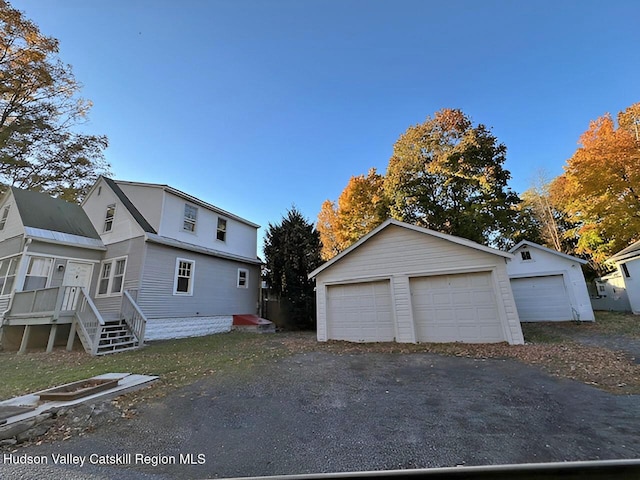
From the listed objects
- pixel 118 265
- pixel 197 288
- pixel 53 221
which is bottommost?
pixel 197 288

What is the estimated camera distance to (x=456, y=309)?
28.9 feet

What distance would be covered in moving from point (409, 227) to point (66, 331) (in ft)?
43.3

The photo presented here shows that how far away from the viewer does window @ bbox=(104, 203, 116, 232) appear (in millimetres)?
12469

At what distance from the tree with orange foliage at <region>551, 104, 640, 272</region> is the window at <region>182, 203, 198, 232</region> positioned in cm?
1972

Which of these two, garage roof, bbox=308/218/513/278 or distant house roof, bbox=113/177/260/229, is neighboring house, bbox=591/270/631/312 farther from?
distant house roof, bbox=113/177/260/229

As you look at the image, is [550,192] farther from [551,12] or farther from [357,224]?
[551,12]

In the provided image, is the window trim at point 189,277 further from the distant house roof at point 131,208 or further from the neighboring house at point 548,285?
the neighboring house at point 548,285

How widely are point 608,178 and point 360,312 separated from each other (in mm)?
14844

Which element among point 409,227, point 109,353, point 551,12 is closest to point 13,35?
point 109,353

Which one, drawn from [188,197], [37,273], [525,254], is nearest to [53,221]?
[37,273]

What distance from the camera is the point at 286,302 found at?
15.4 meters

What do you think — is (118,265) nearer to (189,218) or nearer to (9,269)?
(189,218)

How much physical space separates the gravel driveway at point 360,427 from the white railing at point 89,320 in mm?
5046

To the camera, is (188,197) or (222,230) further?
(222,230)
